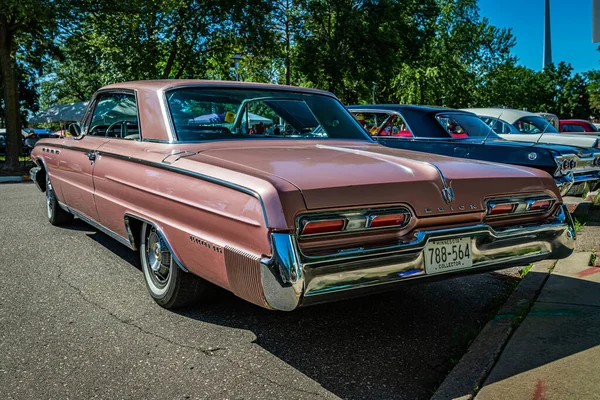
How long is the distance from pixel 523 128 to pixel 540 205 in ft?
28.6

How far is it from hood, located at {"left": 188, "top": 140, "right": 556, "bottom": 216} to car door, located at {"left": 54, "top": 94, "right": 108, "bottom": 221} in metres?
1.62

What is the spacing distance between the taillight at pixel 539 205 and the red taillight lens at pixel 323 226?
132 centimetres

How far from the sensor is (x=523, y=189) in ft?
10.5

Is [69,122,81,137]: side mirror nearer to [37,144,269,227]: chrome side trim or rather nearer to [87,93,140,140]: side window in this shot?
[87,93,140,140]: side window

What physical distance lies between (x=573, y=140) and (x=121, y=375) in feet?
33.1

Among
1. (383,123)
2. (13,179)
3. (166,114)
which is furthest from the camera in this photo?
(13,179)

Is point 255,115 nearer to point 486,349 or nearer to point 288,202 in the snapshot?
point 288,202

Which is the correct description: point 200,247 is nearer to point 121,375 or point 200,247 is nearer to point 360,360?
point 121,375

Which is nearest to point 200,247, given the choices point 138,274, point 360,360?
point 360,360

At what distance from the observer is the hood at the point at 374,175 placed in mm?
2605

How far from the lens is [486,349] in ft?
9.59

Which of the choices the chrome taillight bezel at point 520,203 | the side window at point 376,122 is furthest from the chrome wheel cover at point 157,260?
the side window at point 376,122

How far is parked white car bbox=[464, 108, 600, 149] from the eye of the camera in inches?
401

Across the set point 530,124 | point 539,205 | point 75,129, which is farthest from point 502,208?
point 530,124
